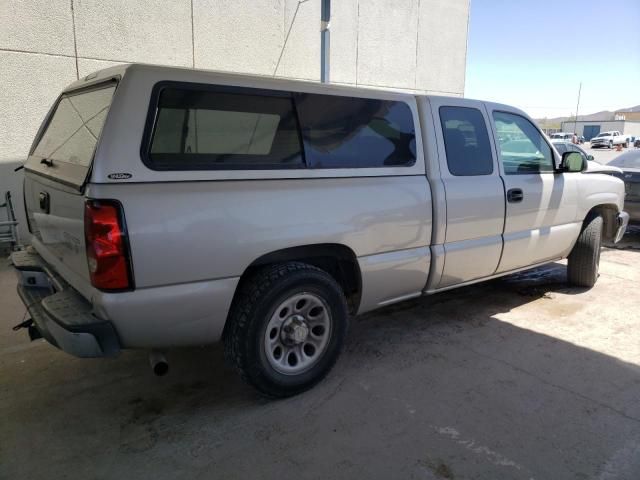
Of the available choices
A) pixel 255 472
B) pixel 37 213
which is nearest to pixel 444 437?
pixel 255 472

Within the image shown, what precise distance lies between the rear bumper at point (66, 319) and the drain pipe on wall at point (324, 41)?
688 cm

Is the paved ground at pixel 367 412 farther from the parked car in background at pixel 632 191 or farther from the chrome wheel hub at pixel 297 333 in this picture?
the parked car in background at pixel 632 191

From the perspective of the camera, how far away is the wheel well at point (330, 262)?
9.89ft

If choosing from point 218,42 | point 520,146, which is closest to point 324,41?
point 218,42

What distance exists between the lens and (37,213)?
3.37 meters

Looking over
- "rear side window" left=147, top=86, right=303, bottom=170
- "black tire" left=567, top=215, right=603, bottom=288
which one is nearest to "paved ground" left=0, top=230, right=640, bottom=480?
"black tire" left=567, top=215, right=603, bottom=288

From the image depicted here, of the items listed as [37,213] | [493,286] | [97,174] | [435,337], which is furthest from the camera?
[493,286]

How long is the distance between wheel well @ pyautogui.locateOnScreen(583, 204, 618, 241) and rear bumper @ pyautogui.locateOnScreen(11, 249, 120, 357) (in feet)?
17.0

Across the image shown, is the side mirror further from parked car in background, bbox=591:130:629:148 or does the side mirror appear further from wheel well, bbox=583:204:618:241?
parked car in background, bbox=591:130:629:148

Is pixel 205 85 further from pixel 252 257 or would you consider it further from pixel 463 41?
pixel 463 41

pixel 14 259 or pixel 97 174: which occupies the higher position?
pixel 97 174

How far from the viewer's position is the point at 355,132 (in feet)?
11.2

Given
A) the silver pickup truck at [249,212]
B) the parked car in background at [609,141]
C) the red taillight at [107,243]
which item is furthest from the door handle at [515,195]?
the parked car in background at [609,141]

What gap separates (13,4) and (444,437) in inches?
299
